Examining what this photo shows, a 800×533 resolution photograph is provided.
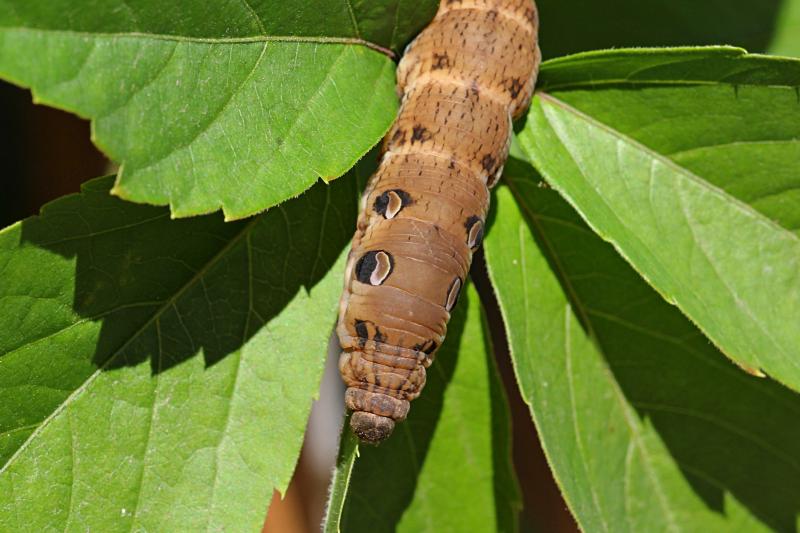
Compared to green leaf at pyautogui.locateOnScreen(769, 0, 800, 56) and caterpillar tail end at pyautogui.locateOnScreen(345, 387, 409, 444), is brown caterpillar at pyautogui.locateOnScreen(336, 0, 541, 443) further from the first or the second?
green leaf at pyautogui.locateOnScreen(769, 0, 800, 56)

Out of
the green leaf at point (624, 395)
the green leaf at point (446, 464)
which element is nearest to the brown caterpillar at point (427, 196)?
the green leaf at point (624, 395)

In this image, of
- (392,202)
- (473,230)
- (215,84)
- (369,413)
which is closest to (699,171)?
(473,230)

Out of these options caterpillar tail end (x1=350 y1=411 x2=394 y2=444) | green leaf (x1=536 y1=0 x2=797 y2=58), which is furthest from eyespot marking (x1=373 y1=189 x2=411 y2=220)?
green leaf (x1=536 y1=0 x2=797 y2=58)

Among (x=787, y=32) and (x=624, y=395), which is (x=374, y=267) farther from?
(x=787, y=32)

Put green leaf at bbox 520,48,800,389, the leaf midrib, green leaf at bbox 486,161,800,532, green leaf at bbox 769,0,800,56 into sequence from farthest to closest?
green leaf at bbox 769,0,800,56
green leaf at bbox 486,161,800,532
green leaf at bbox 520,48,800,389
the leaf midrib

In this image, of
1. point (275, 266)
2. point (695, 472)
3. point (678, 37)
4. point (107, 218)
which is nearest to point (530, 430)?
point (695, 472)

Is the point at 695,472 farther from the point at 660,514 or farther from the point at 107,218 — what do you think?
the point at 107,218

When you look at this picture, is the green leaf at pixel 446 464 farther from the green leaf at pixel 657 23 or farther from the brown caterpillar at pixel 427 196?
the green leaf at pixel 657 23
